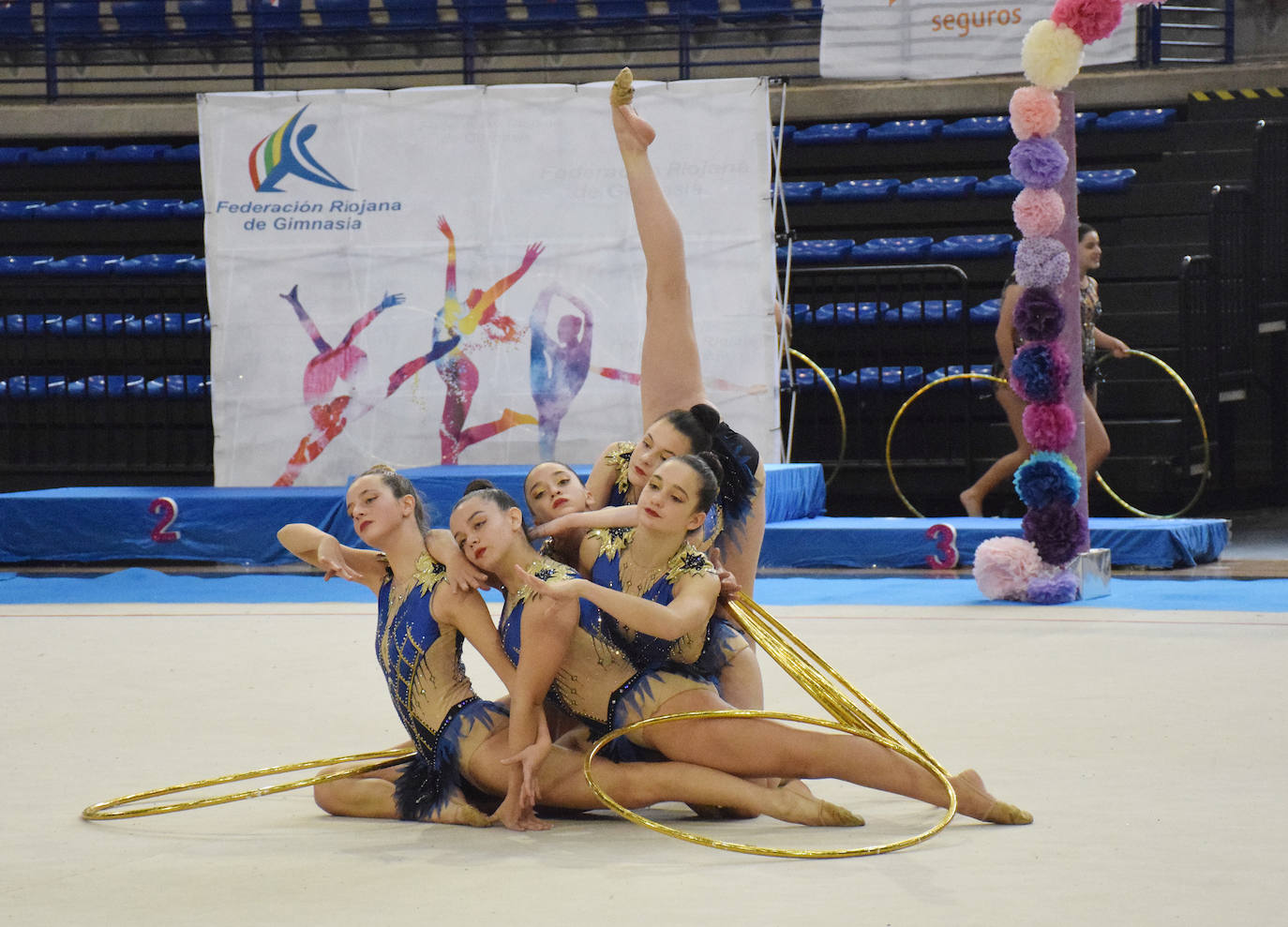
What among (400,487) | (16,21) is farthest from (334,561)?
(16,21)

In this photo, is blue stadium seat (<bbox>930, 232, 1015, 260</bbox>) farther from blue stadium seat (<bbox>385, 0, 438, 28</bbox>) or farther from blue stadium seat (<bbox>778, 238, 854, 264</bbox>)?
blue stadium seat (<bbox>385, 0, 438, 28</bbox>)

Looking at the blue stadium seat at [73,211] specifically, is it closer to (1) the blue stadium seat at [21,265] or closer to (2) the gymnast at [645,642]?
(1) the blue stadium seat at [21,265]

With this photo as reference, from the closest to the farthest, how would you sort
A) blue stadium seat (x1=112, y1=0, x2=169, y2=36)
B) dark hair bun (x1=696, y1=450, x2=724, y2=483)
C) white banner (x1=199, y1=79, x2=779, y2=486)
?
dark hair bun (x1=696, y1=450, x2=724, y2=483)
white banner (x1=199, y1=79, x2=779, y2=486)
blue stadium seat (x1=112, y1=0, x2=169, y2=36)

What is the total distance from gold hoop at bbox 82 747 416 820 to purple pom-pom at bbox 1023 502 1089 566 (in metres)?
3.27

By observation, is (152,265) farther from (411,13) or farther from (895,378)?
(895,378)

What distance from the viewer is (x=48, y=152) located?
10.9 meters

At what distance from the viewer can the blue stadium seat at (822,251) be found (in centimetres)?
935

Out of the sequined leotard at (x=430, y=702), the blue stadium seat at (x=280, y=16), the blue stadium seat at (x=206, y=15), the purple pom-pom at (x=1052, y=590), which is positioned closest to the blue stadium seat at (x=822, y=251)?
the purple pom-pom at (x=1052, y=590)

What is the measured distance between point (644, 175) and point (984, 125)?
6.72 m

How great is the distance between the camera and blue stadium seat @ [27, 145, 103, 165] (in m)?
10.8

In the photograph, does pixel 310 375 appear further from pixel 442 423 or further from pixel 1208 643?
pixel 1208 643

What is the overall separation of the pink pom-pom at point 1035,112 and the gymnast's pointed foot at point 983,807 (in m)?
3.55

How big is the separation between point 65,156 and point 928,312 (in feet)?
20.0

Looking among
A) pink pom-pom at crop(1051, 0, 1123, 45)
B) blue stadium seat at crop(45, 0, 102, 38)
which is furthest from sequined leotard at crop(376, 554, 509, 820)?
blue stadium seat at crop(45, 0, 102, 38)
